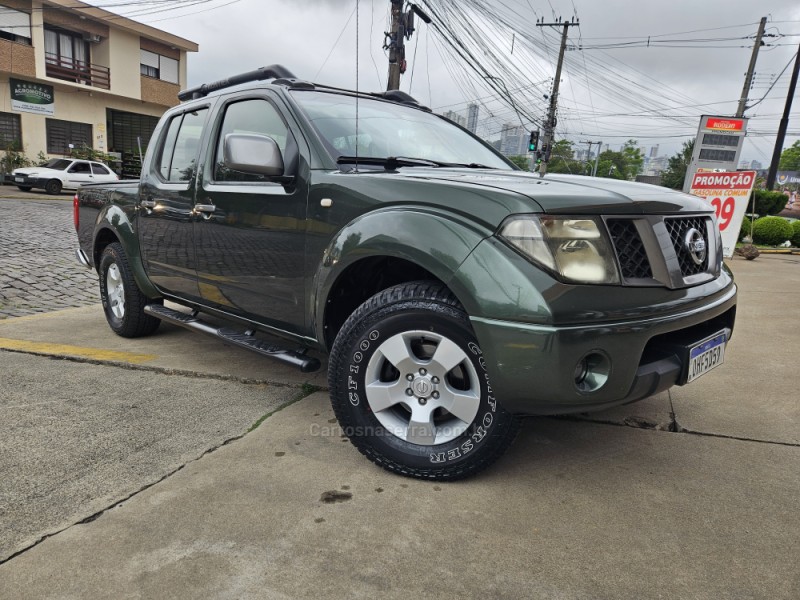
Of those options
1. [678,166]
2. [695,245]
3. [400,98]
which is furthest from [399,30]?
[678,166]

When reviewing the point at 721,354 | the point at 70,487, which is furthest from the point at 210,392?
the point at 721,354

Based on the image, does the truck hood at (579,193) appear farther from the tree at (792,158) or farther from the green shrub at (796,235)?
the tree at (792,158)

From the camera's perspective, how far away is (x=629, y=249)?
219 cm

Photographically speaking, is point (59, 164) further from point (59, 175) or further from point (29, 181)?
point (29, 181)

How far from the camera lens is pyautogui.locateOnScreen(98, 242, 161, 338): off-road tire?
14.4 feet

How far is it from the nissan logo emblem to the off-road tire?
11.9 feet

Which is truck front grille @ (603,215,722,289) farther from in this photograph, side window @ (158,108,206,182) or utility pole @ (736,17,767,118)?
utility pole @ (736,17,767,118)

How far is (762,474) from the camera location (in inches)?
99.1

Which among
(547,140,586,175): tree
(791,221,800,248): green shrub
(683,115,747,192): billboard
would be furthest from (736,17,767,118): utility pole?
(547,140,586,175): tree

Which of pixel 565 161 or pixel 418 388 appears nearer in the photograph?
pixel 418 388

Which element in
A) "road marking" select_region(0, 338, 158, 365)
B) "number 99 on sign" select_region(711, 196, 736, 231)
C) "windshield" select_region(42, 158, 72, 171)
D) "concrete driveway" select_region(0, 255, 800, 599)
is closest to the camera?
"concrete driveway" select_region(0, 255, 800, 599)

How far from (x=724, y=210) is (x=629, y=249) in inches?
364

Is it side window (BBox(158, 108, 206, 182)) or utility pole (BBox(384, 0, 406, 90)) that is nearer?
side window (BBox(158, 108, 206, 182))

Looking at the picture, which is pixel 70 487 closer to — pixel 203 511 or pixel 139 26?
pixel 203 511
